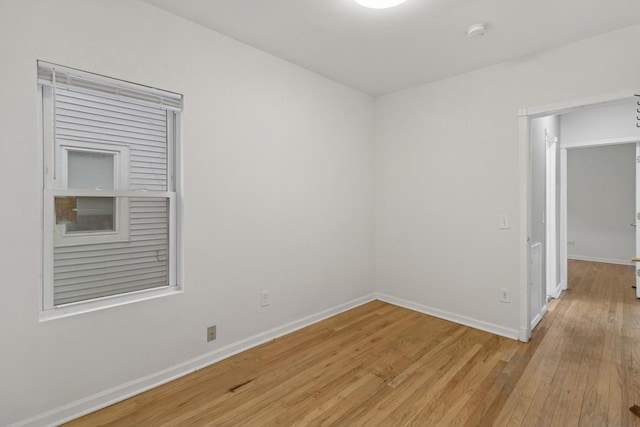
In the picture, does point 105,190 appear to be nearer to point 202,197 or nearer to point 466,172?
point 202,197

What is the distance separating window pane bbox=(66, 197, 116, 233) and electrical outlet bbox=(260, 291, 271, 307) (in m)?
1.31

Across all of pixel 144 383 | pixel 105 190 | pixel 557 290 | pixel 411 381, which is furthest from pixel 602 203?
pixel 105 190

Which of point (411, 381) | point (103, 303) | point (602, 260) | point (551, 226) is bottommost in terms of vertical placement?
point (411, 381)

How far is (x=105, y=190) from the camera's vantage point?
2.09m

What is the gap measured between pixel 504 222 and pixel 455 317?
1.13m

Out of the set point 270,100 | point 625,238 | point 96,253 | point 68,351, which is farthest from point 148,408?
point 625,238

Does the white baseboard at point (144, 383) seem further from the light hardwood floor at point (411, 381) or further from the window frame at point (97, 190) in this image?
the window frame at point (97, 190)

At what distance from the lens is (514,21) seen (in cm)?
234

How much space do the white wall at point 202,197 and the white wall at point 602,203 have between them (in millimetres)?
5843

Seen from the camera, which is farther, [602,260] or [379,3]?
[602,260]

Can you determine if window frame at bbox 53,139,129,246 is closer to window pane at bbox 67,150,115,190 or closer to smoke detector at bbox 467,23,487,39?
window pane at bbox 67,150,115,190

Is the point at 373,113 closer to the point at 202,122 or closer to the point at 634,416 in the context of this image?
the point at 202,122

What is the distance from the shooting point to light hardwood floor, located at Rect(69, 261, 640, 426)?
195 centimetres

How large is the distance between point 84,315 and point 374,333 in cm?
235
